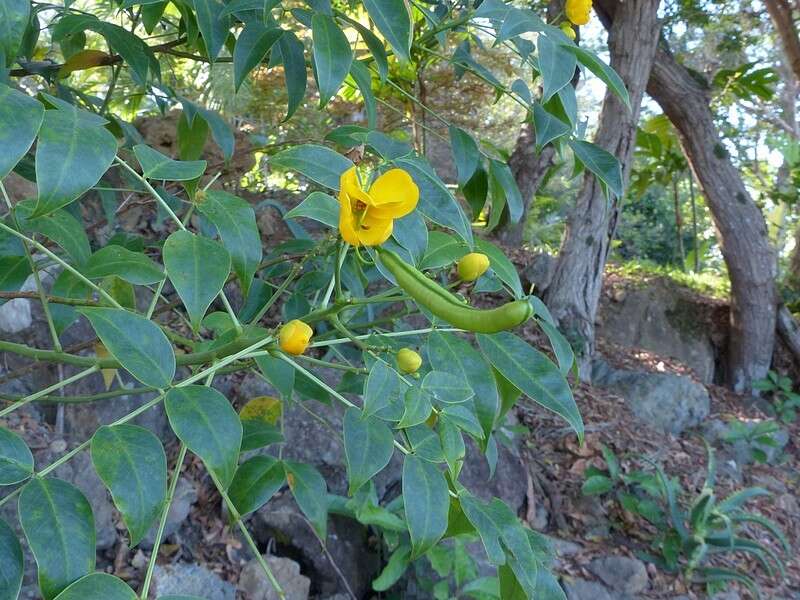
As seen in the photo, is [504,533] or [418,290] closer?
[418,290]

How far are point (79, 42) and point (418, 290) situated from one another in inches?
48.7

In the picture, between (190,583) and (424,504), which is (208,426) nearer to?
(424,504)

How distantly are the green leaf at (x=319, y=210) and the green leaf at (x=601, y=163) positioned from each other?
0.41 metres

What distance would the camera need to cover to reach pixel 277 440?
42.1 inches

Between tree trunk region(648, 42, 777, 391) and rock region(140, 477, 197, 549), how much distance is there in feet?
11.8

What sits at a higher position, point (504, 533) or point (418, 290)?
point (418, 290)

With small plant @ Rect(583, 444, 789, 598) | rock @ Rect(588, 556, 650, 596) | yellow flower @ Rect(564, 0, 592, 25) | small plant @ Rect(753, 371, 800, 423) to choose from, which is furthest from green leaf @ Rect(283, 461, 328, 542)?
small plant @ Rect(753, 371, 800, 423)

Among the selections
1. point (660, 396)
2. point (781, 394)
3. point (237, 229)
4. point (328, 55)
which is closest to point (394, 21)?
point (328, 55)

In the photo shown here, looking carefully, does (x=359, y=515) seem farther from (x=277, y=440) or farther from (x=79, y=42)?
(x=79, y=42)

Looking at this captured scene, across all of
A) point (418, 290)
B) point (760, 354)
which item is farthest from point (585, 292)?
point (418, 290)

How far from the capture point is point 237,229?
30.9 inches

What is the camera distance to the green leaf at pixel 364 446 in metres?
0.77

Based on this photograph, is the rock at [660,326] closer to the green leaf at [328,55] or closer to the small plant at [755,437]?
the small plant at [755,437]

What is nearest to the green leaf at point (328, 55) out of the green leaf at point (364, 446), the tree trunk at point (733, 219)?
the green leaf at point (364, 446)
